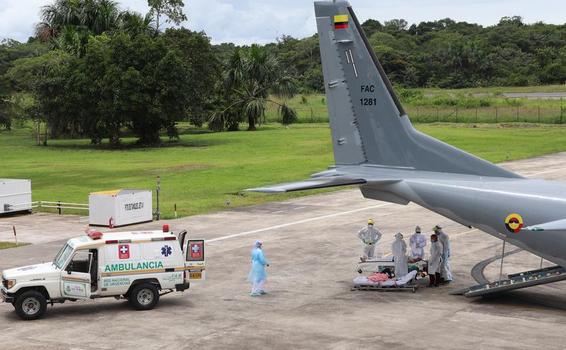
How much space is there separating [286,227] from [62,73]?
157ft

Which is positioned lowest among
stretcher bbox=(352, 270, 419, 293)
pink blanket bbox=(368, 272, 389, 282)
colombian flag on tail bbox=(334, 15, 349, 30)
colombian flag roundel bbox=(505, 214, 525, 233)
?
stretcher bbox=(352, 270, 419, 293)

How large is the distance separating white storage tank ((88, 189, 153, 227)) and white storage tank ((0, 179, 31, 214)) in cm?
511

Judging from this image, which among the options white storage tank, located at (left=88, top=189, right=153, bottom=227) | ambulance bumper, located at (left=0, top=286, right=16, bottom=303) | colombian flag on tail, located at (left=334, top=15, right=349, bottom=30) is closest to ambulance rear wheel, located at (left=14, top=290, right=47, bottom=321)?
ambulance bumper, located at (left=0, top=286, right=16, bottom=303)

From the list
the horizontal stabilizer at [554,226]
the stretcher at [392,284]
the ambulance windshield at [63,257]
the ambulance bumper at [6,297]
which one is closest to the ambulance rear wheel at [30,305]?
the ambulance bumper at [6,297]

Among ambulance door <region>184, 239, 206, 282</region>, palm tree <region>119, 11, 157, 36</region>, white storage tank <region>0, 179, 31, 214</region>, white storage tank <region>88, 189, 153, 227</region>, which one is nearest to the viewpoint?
ambulance door <region>184, 239, 206, 282</region>

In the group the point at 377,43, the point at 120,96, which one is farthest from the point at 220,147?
the point at 377,43

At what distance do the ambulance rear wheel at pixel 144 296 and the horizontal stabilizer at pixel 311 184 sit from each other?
4029 millimetres

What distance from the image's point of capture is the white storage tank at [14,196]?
39844 mm

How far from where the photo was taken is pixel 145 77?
72625 millimetres

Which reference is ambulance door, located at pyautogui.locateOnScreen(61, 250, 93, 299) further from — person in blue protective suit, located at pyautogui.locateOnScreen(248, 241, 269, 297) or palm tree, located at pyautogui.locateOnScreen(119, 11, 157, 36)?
palm tree, located at pyautogui.locateOnScreen(119, 11, 157, 36)

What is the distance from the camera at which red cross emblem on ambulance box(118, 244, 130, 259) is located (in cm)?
2192

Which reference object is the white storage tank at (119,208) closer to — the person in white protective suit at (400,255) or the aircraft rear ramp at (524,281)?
the person in white protective suit at (400,255)

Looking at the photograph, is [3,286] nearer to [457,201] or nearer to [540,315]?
[457,201]

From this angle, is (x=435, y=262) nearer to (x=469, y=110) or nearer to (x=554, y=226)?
(x=554, y=226)
